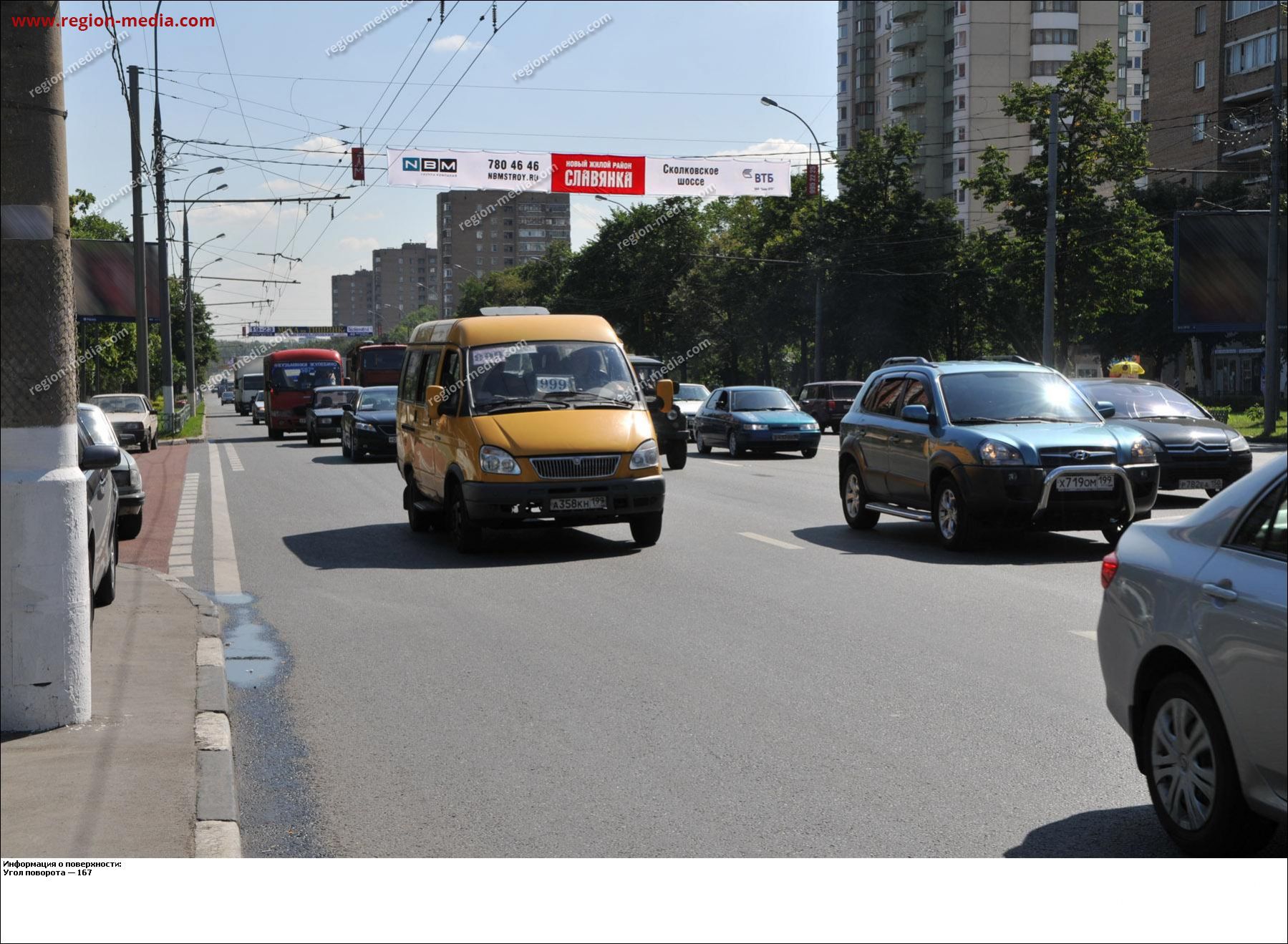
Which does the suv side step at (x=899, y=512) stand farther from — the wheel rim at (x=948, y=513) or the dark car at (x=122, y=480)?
the dark car at (x=122, y=480)

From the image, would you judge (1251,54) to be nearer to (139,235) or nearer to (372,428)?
(139,235)

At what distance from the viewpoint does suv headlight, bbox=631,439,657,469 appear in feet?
45.4

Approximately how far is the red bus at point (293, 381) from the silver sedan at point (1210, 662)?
43.1 meters

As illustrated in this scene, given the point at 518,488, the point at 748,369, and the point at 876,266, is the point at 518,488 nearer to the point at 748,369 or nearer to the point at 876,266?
the point at 876,266

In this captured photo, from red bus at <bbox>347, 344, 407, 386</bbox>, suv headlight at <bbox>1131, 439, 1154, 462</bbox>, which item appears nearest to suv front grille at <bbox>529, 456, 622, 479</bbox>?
suv headlight at <bbox>1131, 439, 1154, 462</bbox>

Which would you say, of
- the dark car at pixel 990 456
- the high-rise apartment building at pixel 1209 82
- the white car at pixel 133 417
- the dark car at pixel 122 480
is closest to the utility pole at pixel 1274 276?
the dark car at pixel 990 456

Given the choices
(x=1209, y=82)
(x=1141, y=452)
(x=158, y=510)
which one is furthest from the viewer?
(x=1209, y=82)

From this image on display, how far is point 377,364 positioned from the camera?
163 ft

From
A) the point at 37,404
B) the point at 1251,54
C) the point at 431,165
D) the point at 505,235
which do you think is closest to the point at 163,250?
the point at 431,165

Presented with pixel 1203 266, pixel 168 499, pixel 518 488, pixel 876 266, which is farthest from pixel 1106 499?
pixel 876 266

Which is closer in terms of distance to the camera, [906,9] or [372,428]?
[372,428]

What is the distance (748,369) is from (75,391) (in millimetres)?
92558

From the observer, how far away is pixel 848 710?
7133mm

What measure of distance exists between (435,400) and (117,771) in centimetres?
897
